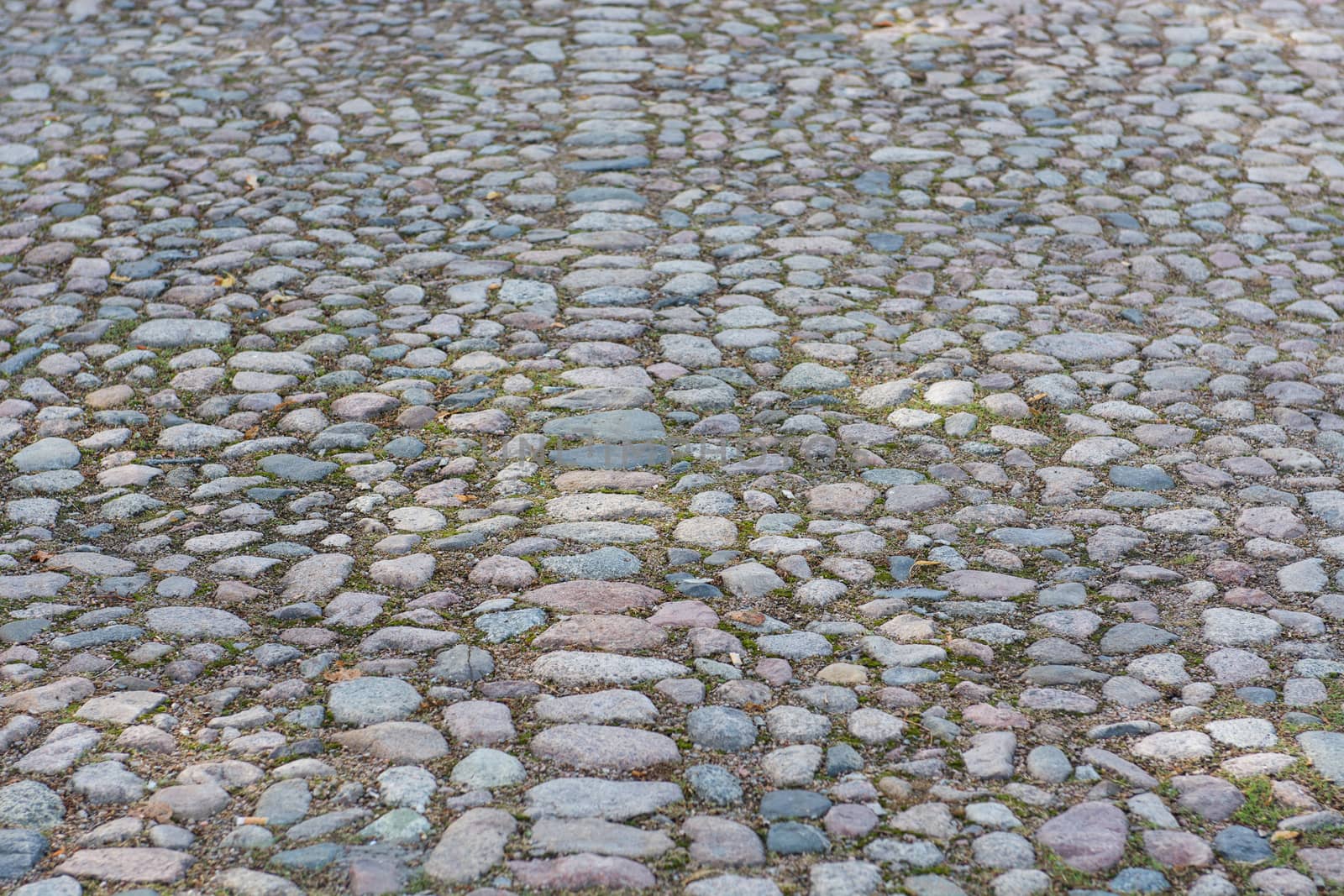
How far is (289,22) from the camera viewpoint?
8.84 meters

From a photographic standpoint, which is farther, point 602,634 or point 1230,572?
point 1230,572

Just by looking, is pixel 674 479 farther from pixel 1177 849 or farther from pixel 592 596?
pixel 1177 849

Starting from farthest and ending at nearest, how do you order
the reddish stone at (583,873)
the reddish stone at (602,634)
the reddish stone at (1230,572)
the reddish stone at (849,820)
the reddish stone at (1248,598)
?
the reddish stone at (1230,572)
the reddish stone at (1248,598)
the reddish stone at (602,634)
the reddish stone at (849,820)
the reddish stone at (583,873)

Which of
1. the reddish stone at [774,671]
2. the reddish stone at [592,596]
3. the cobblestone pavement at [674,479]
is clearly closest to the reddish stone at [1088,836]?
the cobblestone pavement at [674,479]

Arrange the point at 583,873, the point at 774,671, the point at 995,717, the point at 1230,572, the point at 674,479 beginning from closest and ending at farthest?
1. the point at 583,873
2. the point at 995,717
3. the point at 774,671
4. the point at 1230,572
5. the point at 674,479

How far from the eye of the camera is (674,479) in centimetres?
409

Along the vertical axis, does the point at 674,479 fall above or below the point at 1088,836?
below

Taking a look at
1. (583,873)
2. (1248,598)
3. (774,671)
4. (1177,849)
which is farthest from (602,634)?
(1248,598)

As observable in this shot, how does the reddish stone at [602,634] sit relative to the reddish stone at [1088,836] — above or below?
below

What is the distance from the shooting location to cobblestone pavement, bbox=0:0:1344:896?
269cm

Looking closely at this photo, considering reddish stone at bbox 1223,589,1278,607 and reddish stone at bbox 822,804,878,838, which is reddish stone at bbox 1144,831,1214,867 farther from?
reddish stone at bbox 1223,589,1278,607

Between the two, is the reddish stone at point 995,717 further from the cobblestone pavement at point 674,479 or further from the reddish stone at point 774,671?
the reddish stone at point 774,671

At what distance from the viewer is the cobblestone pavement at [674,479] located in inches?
106

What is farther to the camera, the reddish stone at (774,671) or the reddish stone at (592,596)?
the reddish stone at (592,596)
